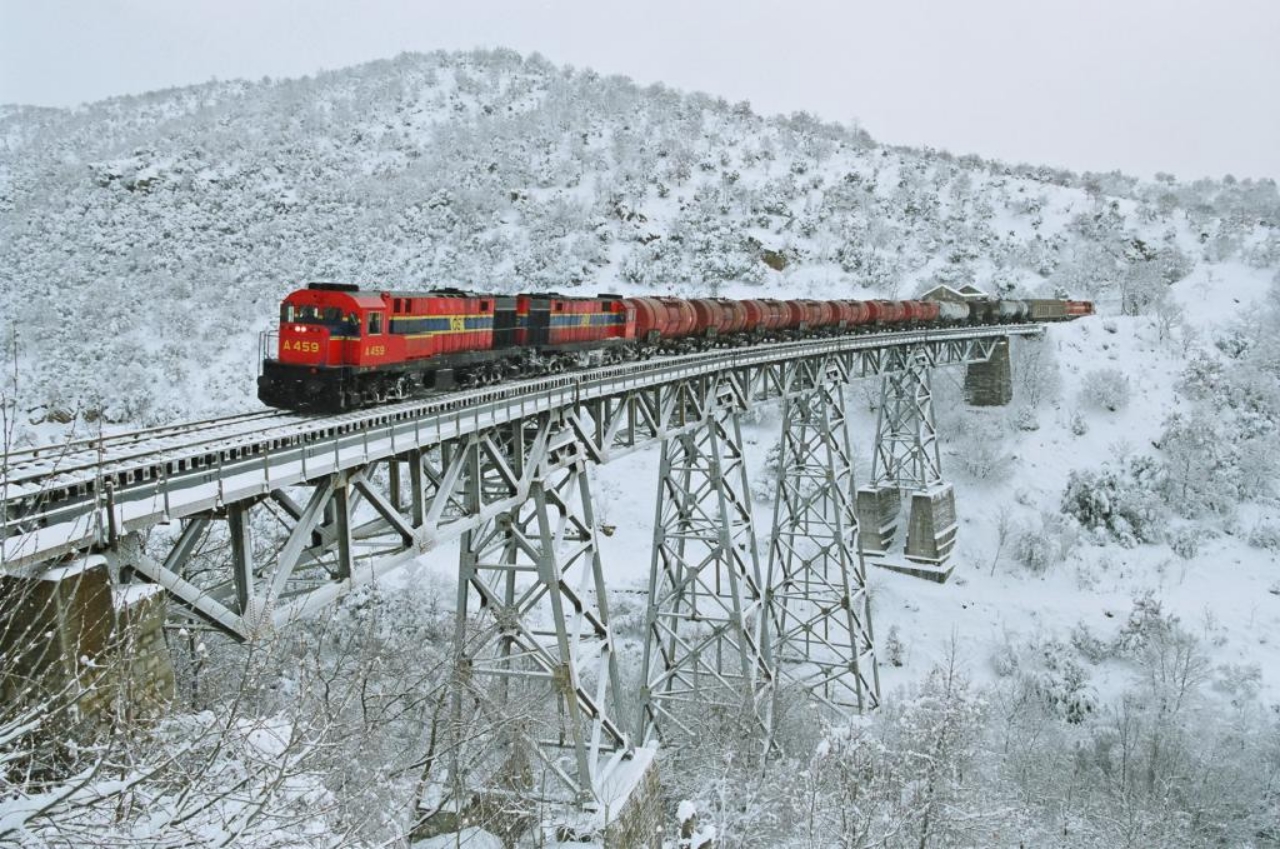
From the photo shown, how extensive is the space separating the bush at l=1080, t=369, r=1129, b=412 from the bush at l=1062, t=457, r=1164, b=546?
12.0 feet

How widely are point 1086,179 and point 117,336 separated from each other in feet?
274

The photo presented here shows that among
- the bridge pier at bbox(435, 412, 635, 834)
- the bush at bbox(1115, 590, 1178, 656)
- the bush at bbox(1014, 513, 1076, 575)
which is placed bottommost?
the bush at bbox(1115, 590, 1178, 656)

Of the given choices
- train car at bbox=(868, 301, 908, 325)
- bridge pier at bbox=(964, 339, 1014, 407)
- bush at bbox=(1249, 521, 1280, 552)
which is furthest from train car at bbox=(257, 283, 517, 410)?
bush at bbox=(1249, 521, 1280, 552)

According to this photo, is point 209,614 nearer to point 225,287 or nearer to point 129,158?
point 225,287

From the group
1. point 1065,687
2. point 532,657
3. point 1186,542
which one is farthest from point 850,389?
point 532,657

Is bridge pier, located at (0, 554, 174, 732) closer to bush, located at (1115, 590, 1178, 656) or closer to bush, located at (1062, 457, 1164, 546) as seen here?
bush, located at (1115, 590, 1178, 656)

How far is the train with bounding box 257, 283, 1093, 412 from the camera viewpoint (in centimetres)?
1276

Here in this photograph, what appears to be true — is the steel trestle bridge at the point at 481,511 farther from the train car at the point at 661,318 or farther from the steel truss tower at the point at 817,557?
the train car at the point at 661,318

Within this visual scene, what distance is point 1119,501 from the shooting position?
33.5m

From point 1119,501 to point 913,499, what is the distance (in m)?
9.48

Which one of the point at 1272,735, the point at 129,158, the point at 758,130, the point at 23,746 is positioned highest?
the point at 758,130

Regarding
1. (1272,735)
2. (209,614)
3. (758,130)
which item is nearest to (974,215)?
(758,130)

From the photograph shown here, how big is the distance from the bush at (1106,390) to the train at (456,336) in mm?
18447

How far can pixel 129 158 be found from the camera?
196 feet
